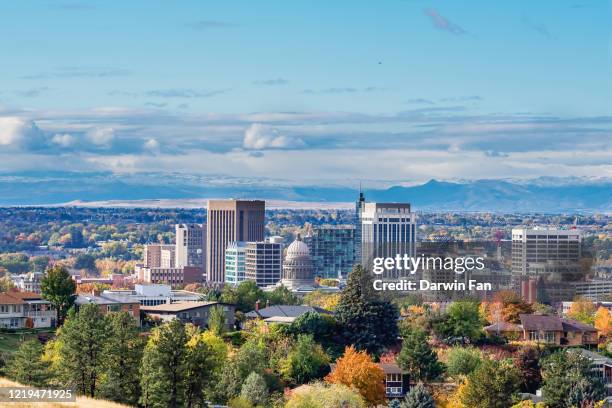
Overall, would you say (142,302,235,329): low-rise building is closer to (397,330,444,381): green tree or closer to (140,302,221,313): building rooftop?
(140,302,221,313): building rooftop

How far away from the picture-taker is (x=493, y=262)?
19662 centimetres

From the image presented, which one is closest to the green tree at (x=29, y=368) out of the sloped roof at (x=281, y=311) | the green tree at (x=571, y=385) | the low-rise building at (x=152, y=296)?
the green tree at (x=571, y=385)

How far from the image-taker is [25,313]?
318 ft

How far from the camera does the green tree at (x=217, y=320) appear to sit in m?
94.2

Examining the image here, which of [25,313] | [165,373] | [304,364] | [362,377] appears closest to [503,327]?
[304,364]

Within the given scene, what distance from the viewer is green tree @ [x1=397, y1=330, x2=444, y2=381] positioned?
8500 centimetres

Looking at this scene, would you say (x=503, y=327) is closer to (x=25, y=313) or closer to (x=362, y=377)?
(x=362, y=377)

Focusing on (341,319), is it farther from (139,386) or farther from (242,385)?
(139,386)

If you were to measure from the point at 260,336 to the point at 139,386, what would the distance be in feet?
68.1

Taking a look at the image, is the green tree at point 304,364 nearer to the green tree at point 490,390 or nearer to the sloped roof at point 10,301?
the green tree at point 490,390

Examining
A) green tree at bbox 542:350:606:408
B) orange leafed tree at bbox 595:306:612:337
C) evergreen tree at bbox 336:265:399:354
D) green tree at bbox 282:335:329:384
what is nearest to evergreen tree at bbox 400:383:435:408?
green tree at bbox 542:350:606:408

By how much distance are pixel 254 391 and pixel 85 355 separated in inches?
342

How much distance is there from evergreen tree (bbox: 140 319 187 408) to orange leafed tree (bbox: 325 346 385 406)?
14155mm

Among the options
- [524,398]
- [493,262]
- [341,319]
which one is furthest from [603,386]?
[493,262]
